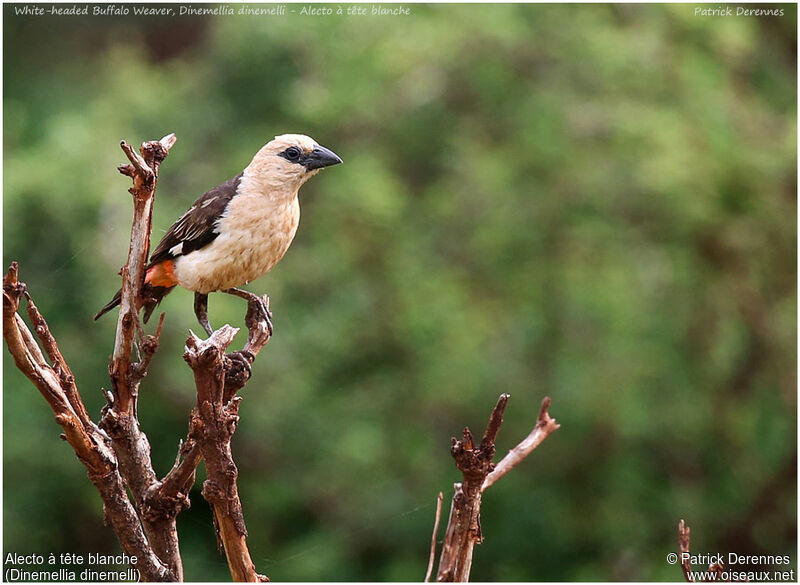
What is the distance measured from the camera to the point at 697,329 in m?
6.61

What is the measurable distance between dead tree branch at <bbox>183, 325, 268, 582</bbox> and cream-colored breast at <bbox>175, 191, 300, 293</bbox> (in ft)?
1.50

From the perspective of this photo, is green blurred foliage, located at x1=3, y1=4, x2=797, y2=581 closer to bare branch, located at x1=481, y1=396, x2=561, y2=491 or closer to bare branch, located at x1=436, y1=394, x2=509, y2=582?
bare branch, located at x1=481, y1=396, x2=561, y2=491

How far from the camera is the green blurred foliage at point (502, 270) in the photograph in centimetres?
587

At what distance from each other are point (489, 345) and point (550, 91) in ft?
5.71

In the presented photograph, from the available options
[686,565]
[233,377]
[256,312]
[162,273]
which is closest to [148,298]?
[162,273]

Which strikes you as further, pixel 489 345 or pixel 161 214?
pixel 489 345

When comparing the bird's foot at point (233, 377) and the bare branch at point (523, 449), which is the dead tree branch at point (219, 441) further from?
the bare branch at point (523, 449)

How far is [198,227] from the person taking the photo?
2709 mm

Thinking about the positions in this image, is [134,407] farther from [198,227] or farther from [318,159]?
[318,159]

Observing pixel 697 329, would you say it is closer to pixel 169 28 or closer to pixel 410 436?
pixel 410 436

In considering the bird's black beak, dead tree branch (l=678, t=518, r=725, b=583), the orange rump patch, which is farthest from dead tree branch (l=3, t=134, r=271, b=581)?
dead tree branch (l=678, t=518, r=725, b=583)

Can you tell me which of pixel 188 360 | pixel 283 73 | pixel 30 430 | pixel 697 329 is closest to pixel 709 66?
pixel 697 329

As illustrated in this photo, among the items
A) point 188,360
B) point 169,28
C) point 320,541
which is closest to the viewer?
point 188,360

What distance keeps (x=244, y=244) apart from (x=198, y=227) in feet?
0.73
